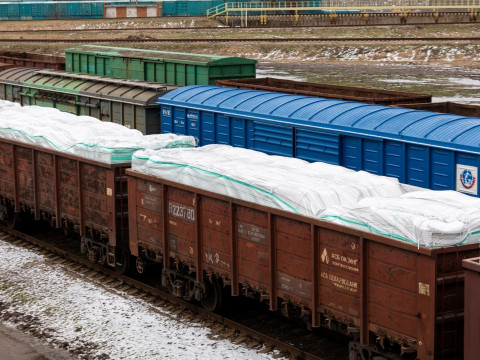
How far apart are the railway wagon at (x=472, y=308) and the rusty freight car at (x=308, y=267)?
441mm

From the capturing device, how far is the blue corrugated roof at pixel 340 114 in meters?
15.5

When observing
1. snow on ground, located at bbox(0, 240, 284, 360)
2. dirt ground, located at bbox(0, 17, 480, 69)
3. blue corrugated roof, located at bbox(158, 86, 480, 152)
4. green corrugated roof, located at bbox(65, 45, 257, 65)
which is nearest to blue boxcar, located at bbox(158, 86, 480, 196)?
blue corrugated roof, located at bbox(158, 86, 480, 152)

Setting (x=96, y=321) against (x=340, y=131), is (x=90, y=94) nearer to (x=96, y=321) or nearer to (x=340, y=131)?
(x=340, y=131)

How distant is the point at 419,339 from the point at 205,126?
12.4 m

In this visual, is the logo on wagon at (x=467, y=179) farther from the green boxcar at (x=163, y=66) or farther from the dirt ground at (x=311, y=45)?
the dirt ground at (x=311, y=45)

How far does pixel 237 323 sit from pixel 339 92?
1172 cm

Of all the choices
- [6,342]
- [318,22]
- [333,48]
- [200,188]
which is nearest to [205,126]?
[200,188]

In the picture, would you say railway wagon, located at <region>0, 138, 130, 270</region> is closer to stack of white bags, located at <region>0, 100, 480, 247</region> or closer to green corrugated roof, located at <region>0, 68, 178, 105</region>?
stack of white bags, located at <region>0, 100, 480, 247</region>

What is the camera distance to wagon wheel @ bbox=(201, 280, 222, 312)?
49.3ft

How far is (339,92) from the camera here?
24594mm

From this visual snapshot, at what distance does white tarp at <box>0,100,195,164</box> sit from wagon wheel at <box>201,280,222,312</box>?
3.54 metres

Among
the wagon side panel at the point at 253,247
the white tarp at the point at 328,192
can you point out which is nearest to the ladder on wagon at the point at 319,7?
the white tarp at the point at 328,192

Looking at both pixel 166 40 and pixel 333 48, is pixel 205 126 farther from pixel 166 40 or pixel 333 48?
pixel 166 40

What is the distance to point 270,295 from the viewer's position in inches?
519
